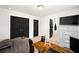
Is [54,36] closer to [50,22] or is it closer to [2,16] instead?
[50,22]

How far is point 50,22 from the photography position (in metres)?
1.00

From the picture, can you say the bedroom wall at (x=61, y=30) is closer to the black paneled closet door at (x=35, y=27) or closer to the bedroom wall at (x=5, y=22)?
the black paneled closet door at (x=35, y=27)

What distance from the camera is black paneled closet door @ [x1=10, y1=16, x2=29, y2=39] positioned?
856 millimetres

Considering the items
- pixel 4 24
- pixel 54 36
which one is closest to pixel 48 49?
pixel 54 36

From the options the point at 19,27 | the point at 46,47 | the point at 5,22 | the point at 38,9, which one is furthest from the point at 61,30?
the point at 5,22

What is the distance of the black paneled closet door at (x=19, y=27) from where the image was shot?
2.81 ft

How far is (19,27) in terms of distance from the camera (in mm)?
898

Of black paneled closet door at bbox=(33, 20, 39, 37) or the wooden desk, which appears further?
black paneled closet door at bbox=(33, 20, 39, 37)

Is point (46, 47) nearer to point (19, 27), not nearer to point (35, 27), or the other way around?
point (35, 27)

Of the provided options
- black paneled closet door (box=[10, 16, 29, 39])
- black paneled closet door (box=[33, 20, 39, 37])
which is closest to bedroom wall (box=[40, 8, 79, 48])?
black paneled closet door (box=[33, 20, 39, 37])

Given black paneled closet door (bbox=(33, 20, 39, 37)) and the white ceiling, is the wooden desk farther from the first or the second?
the white ceiling

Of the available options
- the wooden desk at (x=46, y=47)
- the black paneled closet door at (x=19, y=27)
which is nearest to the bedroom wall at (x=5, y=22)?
the black paneled closet door at (x=19, y=27)

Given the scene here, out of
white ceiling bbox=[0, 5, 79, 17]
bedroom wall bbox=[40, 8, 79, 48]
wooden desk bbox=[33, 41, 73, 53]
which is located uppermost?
white ceiling bbox=[0, 5, 79, 17]
